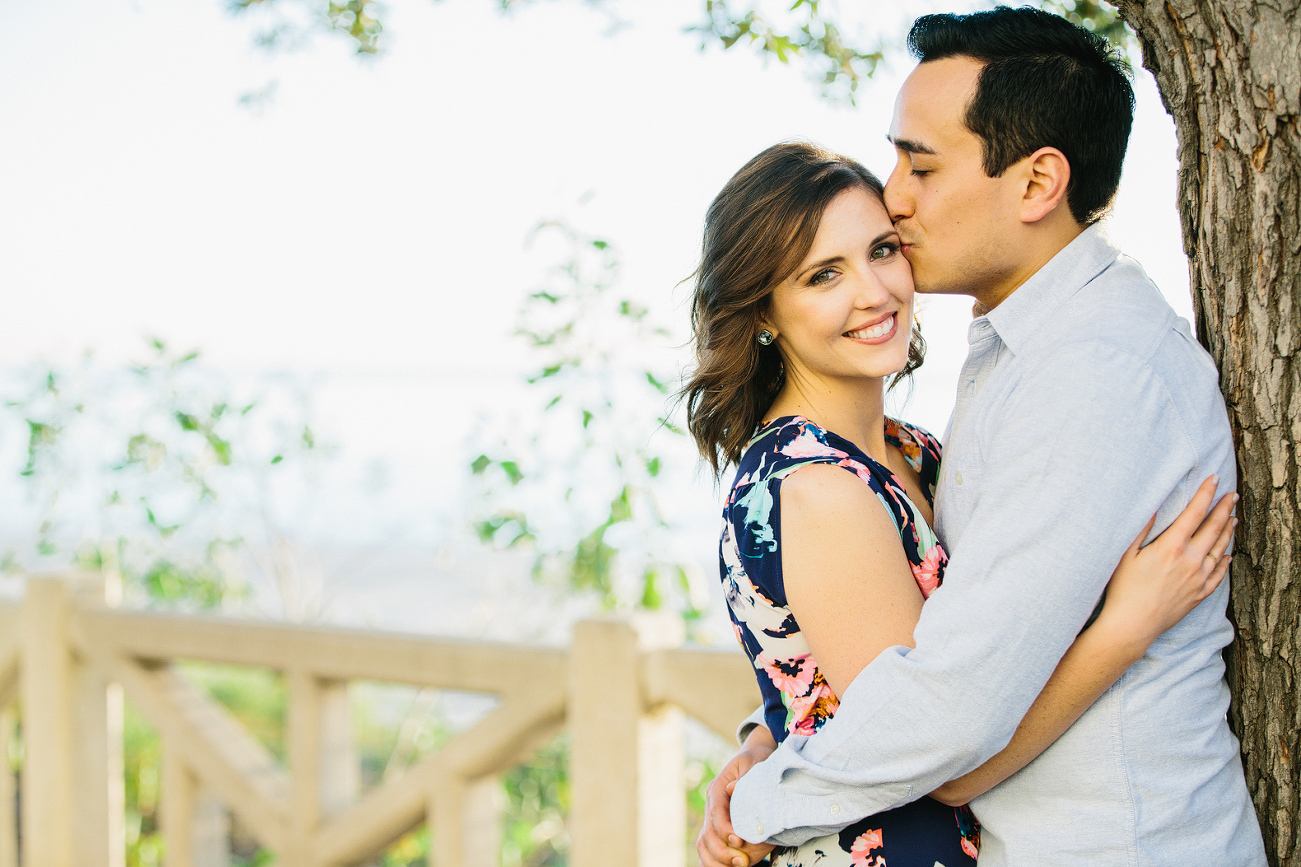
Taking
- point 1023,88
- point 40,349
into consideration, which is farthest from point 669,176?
point 1023,88

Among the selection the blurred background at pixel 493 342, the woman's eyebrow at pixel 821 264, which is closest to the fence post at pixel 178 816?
the blurred background at pixel 493 342

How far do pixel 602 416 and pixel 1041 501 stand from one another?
2164 mm

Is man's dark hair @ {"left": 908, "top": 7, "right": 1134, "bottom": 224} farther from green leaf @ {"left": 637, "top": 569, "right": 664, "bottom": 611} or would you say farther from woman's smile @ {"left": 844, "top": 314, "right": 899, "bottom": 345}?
Answer: green leaf @ {"left": 637, "top": 569, "right": 664, "bottom": 611}

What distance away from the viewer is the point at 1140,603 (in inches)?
51.6

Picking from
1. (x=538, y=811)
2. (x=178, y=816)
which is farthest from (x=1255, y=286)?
(x=538, y=811)

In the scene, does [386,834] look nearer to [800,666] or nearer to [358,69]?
[800,666]

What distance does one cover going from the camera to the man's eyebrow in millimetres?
1722

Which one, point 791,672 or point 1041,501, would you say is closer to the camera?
point 1041,501

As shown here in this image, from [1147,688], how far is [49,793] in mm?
3775

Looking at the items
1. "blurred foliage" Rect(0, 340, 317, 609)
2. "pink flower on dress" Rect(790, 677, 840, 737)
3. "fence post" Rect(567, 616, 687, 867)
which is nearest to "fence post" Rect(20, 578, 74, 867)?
"blurred foliage" Rect(0, 340, 317, 609)

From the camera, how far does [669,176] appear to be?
18.8 ft

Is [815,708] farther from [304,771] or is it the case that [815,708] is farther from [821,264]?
[304,771]

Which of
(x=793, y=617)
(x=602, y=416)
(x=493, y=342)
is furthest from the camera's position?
(x=493, y=342)

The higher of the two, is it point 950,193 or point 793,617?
point 950,193
